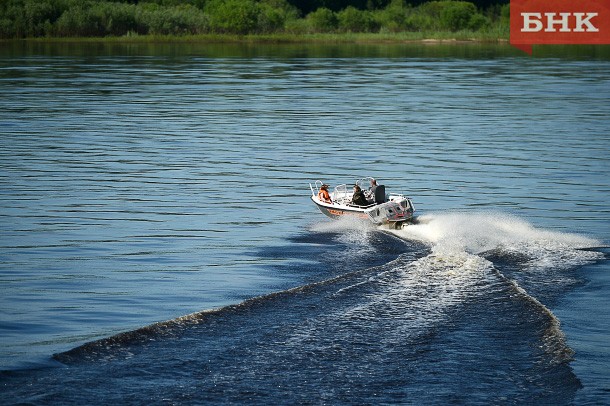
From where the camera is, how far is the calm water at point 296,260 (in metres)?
21.9

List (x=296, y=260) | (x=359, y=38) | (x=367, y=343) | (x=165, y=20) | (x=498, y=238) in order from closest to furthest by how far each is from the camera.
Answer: (x=367, y=343) < (x=296, y=260) < (x=498, y=238) < (x=165, y=20) < (x=359, y=38)

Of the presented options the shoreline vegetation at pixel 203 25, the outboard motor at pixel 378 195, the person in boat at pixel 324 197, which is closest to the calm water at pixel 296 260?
the person in boat at pixel 324 197

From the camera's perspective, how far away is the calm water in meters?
21.9

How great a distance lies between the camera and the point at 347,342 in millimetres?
23672

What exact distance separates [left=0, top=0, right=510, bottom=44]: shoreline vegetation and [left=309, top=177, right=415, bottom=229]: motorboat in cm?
13864

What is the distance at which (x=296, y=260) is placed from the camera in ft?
106

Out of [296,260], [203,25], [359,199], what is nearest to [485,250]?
[296,260]

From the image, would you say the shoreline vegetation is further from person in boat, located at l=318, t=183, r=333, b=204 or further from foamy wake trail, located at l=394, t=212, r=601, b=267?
foamy wake trail, located at l=394, t=212, r=601, b=267

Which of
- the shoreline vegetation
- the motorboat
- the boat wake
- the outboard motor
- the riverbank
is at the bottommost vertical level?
the boat wake

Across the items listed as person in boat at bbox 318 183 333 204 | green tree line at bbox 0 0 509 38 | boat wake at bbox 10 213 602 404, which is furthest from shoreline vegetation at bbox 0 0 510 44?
boat wake at bbox 10 213 602 404

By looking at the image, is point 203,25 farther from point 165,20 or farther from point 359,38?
point 359,38

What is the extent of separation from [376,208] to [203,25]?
15531 cm

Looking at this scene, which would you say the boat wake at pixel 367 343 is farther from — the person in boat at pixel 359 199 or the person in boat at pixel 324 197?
the person in boat at pixel 324 197

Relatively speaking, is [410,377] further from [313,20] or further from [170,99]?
[313,20]
